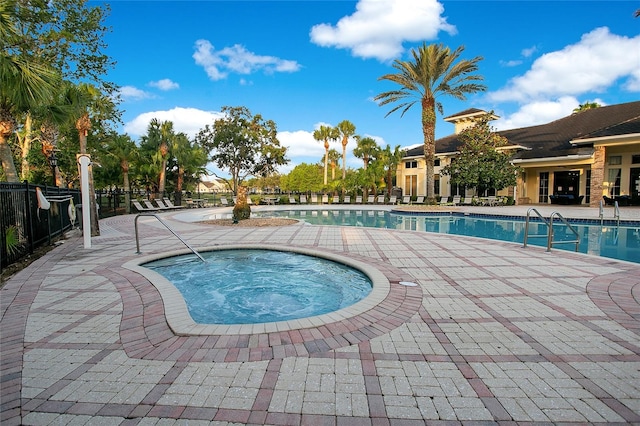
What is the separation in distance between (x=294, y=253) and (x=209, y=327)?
4.49 m

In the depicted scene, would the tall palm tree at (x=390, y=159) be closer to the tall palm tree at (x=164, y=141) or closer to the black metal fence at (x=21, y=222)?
the tall palm tree at (x=164, y=141)

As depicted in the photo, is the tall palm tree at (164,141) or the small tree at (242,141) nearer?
the tall palm tree at (164,141)

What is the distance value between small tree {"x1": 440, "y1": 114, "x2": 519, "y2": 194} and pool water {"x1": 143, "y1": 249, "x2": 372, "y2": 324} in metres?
19.3

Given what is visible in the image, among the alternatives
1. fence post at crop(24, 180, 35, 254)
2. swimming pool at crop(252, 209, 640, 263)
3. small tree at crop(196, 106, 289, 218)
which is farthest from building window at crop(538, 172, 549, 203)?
fence post at crop(24, 180, 35, 254)

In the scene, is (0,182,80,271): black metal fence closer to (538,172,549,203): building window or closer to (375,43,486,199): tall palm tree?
(375,43,486,199): tall palm tree

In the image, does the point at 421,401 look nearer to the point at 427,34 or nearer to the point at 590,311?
the point at 590,311

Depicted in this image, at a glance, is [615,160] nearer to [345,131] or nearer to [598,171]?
[598,171]

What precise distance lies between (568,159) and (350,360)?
79.7 feet

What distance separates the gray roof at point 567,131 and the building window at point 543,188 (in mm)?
2128

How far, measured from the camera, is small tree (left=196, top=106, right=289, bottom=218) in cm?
3005

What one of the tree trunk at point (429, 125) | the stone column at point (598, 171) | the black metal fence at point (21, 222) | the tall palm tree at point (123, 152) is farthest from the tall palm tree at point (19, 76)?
the stone column at point (598, 171)

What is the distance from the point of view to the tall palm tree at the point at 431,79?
18453 mm

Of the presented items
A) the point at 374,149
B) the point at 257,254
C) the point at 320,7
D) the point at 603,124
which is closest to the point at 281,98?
the point at 320,7

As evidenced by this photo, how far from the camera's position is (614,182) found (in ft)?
66.4
